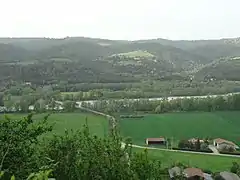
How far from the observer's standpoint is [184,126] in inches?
2530

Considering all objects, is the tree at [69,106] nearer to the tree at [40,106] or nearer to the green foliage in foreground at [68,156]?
the tree at [40,106]

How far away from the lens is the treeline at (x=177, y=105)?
78.2 m

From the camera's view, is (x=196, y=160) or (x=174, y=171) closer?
(x=174, y=171)

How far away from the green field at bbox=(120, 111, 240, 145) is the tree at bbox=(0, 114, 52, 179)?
44605mm

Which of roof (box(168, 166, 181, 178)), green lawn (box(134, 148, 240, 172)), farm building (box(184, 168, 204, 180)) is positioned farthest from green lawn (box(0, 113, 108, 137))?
farm building (box(184, 168, 204, 180))

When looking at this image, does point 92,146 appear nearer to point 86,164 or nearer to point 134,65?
point 86,164

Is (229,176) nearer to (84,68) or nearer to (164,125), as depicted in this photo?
(164,125)

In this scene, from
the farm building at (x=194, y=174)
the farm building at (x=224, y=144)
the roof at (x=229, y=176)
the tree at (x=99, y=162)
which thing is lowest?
the farm building at (x=224, y=144)

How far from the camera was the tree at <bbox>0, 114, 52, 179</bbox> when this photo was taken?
31.9ft

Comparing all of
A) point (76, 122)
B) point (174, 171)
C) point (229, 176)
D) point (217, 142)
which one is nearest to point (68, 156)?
point (174, 171)

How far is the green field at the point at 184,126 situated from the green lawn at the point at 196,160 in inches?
315

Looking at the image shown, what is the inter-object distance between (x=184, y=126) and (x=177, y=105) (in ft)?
50.1

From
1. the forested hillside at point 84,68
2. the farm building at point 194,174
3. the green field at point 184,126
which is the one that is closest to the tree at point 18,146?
the farm building at point 194,174

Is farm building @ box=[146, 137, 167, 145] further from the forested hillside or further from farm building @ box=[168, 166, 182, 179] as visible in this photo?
the forested hillside
